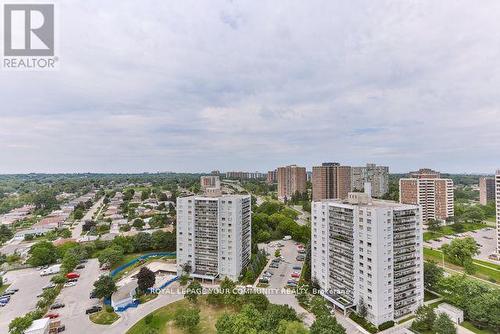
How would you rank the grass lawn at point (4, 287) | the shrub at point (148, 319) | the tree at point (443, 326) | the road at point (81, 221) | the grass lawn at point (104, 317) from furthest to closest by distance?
the road at point (81, 221) < the grass lawn at point (4, 287) < the grass lawn at point (104, 317) < the shrub at point (148, 319) < the tree at point (443, 326)

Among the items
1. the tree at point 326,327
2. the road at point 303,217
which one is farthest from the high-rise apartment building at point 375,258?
the road at point 303,217

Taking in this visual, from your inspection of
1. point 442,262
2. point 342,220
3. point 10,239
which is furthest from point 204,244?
point 10,239

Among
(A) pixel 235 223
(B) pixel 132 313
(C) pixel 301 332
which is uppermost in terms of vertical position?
(A) pixel 235 223

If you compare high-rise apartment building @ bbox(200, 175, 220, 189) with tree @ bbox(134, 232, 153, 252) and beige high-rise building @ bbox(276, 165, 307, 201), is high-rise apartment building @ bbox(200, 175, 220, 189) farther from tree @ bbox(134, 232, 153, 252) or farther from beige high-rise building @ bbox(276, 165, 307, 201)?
beige high-rise building @ bbox(276, 165, 307, 201)

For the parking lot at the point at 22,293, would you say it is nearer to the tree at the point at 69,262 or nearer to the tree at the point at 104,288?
the tree at the point at 69,262

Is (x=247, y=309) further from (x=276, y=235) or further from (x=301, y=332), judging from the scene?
(x=276, y=235)

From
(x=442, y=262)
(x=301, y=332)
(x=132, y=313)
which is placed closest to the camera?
(x=301, y=332)

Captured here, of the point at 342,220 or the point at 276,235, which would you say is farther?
the point at 276,235
